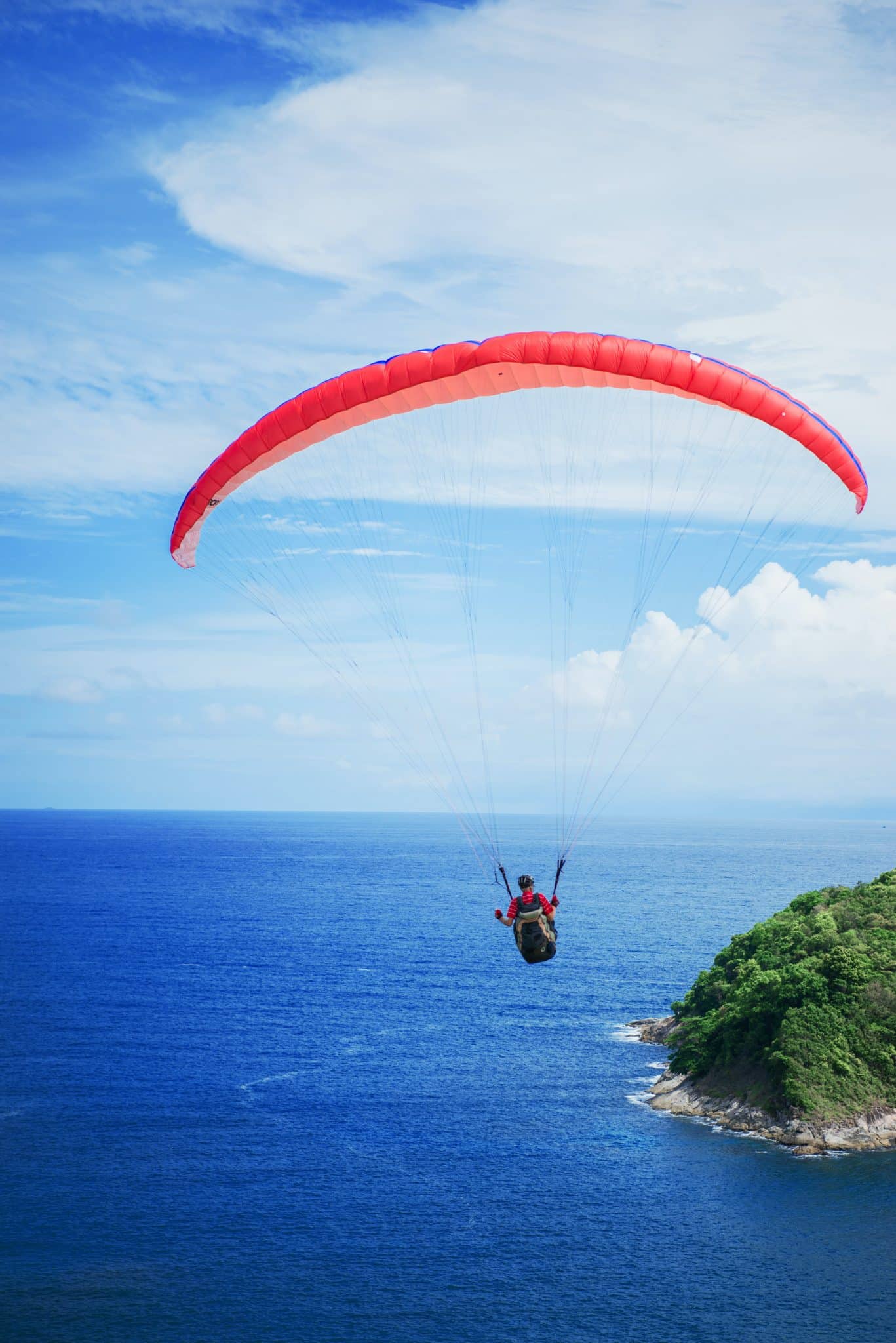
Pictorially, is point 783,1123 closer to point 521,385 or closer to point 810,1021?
point 810,1021

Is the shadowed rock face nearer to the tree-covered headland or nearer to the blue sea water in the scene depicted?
the blue sea water

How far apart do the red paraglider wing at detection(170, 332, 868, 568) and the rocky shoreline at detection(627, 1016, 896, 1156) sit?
33296 mm

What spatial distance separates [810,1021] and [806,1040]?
0.85 metres

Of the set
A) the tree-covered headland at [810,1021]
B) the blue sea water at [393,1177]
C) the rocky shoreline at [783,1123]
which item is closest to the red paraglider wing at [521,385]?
the blue sea water at [393,1177]

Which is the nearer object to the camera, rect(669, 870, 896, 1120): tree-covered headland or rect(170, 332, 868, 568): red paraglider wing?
rect(170, 332, 868, 568): red paraglider wing

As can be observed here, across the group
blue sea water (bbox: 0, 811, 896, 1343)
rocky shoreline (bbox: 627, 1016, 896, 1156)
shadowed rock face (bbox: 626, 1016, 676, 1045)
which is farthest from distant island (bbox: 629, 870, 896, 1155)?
shadowed rock face (bbox: 626, 1016, 676, 1045)

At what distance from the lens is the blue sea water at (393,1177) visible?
35.8 m

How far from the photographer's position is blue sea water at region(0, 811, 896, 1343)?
117 ft

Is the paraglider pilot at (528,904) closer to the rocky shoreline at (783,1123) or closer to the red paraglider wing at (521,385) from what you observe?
the red paraglider wing at (521,385)

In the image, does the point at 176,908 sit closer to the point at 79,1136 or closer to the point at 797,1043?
the point at 79,1136

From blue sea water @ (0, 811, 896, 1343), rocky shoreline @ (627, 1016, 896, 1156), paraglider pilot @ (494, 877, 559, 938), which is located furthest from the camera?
rocky shoreline @ (627, 1016, 896, 1156)

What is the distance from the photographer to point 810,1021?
4647 cm

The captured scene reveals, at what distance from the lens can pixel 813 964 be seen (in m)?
48.4

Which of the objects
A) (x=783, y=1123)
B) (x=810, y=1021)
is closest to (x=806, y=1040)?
(x=810, y=1021)
